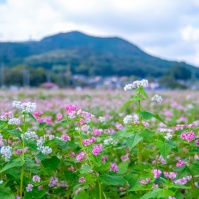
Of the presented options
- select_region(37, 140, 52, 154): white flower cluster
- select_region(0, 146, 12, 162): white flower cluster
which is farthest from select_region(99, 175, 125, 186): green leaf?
select_region(0, 146, 12, 162): white flower cluster

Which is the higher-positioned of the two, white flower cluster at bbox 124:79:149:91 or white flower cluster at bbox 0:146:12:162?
white flower cluster at bbox 124:79:149:91

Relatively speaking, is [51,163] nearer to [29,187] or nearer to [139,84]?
[29,187]

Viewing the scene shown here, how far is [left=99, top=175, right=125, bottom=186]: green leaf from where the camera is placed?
1.84 meters

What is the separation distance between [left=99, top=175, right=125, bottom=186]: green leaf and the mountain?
55429 millimetres

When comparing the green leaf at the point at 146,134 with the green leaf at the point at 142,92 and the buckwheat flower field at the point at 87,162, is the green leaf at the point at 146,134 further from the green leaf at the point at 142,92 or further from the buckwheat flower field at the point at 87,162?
the green leaf at the point at 142,92

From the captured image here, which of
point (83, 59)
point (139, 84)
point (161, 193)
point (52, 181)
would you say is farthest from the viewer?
point (83, 59)

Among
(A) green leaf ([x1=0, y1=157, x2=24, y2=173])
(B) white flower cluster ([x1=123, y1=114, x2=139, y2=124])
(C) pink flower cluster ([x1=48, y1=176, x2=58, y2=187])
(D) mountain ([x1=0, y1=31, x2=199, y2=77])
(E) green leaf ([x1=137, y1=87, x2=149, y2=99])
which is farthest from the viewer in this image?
(D) mountain ([x1=0, y1=31, x2=199, y2=77])

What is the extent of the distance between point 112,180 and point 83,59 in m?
81.6

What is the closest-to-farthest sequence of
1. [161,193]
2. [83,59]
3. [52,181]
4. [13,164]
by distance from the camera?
[161,193]
[13,164]
[52,181]
[83,59]

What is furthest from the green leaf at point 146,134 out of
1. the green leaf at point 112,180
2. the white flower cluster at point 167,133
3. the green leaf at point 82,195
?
the green leaf at point 82,195

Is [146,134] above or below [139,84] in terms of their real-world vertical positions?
below

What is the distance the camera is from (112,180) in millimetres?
1862

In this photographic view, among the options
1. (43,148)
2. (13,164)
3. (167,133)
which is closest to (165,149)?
(167,133)

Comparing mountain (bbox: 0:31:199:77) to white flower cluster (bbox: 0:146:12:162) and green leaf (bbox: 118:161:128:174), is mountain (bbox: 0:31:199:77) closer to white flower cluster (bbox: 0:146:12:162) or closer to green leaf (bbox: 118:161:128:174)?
green leaf (bbox: 118:161:128:174)
